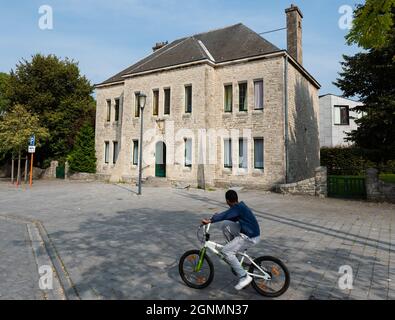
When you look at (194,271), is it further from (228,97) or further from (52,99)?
(52,99)

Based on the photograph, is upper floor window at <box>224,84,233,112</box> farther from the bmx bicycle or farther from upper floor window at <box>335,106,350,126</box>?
upper floor window at <box>335,106,350,126</box>

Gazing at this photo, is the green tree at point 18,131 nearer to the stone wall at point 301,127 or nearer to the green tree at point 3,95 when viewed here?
the green tree at point 3,95

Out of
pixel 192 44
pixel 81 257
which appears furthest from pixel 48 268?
pixel 192 44

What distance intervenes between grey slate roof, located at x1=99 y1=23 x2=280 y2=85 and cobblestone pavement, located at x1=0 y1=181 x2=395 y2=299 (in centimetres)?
1206

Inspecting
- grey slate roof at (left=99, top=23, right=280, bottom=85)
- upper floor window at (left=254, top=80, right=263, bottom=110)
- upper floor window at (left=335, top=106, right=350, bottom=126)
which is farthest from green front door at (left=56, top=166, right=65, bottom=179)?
upper floor window at (left=335, top=106, right=350, bottom=126)

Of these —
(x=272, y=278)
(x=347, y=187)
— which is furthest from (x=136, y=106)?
(x=272, y=278)

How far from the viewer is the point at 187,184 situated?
2028cm

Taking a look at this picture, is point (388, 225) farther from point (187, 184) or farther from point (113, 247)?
point (187, 184)

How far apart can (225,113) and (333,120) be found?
23.0 m

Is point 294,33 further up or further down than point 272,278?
further up

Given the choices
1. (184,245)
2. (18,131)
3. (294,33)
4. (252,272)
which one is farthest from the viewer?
(18,131)

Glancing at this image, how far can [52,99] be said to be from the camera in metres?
29.5

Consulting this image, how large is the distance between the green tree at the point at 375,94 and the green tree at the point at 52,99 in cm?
2290
